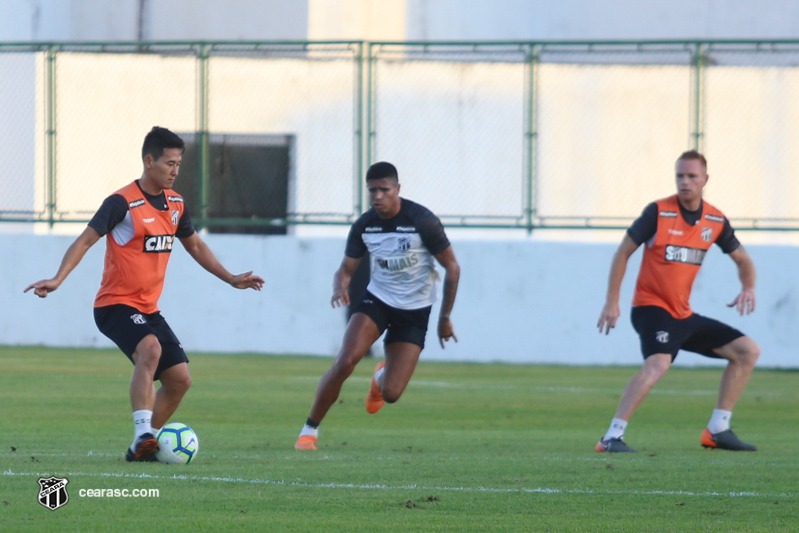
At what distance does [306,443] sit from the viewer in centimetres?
853

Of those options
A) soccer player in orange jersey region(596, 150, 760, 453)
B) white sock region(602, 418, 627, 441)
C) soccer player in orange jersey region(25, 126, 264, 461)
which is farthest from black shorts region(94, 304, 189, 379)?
soccer player in orange jersey region(596, 150, 760, 453)

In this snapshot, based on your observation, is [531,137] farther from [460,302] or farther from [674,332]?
[674,332]

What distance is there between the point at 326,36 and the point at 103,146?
556 cm

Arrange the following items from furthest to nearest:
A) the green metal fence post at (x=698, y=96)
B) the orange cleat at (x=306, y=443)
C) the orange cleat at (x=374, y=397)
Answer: the green metal fence post at (x=698, y=96), the orange cleat at (x=374, y=397), the orange cleat at (x=306, y=443)

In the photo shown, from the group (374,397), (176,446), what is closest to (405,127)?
(374,397)

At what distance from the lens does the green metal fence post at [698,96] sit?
17.8 metres

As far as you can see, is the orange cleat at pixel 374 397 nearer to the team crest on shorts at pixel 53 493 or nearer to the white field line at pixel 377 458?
the white field line at pixel 377 458

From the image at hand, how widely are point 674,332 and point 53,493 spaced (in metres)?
4.77

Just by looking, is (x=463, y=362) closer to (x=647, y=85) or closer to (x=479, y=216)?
(x=479, y=216)

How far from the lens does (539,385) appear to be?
14.7m

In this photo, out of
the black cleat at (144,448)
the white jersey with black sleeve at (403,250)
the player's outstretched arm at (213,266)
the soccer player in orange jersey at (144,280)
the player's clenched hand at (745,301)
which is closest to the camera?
the black cleat at (144,448)

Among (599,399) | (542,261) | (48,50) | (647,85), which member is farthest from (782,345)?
(48,50)

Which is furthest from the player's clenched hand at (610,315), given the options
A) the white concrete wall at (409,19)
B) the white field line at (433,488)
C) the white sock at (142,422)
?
the white concrete wall at (409,19)

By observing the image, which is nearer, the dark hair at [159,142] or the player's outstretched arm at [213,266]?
the dark hair at [159,142]
